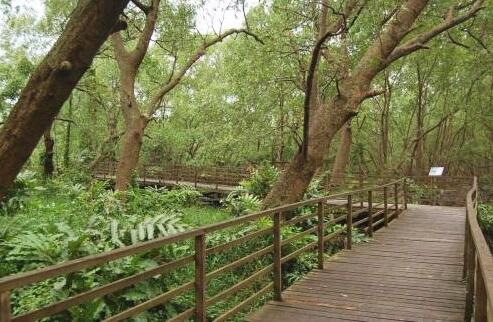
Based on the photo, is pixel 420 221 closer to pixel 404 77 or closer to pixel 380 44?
pixel 380 44

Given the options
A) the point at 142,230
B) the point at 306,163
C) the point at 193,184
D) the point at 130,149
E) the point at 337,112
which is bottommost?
the point at 142,230

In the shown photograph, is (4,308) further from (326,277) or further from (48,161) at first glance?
(48,161)

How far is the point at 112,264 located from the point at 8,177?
202 cm

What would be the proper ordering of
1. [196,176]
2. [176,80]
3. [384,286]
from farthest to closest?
[196,176] < [176,80] < [384,286]

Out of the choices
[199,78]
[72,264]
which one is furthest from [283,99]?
[199,78]

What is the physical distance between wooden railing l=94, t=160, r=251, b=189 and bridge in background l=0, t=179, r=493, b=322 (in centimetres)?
1577

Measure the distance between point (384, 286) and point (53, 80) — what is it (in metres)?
5.08

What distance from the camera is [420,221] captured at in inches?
553

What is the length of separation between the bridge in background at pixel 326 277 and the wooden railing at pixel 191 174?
15.8m

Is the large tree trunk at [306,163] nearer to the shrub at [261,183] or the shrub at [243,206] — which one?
the shrub at [243,206]

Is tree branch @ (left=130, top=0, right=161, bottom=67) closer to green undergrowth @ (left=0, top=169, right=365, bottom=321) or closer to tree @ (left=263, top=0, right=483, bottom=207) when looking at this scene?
green undergrowth @ (left=0, top=169, right=365, bottom=321)

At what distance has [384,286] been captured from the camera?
7.00 metres

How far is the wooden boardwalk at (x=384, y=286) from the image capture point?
223 inches

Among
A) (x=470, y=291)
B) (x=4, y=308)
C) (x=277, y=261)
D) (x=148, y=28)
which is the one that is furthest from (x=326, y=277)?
(x=148, y=28)
